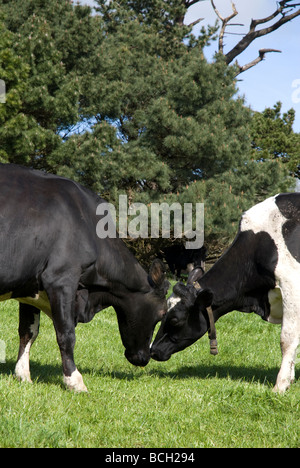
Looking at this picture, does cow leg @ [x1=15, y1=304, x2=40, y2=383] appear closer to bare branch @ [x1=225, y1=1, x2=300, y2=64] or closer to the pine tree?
the pine tree

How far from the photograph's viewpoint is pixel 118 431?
3.62 meters

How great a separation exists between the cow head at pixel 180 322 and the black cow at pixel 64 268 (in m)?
0.12

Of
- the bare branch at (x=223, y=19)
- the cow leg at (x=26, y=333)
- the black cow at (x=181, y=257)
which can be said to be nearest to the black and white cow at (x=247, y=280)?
the cow leg at (x=26, y=333)

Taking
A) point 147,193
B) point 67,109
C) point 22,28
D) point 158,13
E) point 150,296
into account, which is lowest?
A: point 150,296

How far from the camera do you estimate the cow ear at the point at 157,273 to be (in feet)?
17.5

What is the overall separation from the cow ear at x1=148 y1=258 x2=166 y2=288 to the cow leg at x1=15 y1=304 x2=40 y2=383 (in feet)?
3.92

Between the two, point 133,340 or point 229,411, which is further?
point 133,340

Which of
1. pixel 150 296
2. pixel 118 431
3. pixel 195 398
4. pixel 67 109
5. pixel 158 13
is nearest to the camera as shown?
pixel 118 431

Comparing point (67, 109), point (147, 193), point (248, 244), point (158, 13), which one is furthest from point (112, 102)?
point (248, 244)

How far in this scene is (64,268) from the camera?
4.54 metres

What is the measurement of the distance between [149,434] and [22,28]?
19456mm

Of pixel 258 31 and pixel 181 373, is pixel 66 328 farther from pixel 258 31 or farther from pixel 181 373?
pixel 258 31

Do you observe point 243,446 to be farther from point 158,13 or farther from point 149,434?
point 158,13

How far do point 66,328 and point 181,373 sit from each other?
182cm
